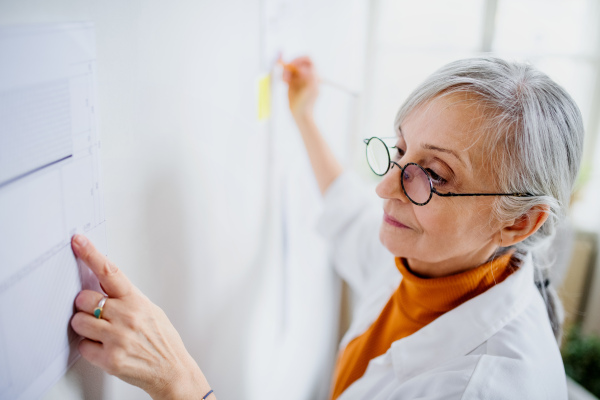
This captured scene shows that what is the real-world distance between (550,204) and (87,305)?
2.58 ft

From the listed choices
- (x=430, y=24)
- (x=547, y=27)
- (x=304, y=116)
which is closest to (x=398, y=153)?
(x=304, y=116)

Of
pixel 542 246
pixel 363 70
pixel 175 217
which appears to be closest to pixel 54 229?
pixel 175 217

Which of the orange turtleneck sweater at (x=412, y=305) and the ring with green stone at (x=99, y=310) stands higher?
the ring with green stone at (x=99, y=310)

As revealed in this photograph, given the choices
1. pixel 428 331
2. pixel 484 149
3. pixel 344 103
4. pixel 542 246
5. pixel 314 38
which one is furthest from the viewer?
pixel 344 103

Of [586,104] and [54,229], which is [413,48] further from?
[54,229]

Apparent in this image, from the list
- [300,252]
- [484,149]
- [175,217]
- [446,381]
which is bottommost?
[300,252]

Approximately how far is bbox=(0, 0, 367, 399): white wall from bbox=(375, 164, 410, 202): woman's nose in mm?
333

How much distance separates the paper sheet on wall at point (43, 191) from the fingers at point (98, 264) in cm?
1

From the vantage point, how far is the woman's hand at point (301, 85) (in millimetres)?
1305

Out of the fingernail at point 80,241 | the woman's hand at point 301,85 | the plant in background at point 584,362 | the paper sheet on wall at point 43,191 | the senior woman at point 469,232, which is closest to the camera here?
the paper sheet on wall at point 43,191

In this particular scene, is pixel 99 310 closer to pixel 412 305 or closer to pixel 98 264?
pixel 98 264

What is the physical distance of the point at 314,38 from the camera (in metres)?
1.56

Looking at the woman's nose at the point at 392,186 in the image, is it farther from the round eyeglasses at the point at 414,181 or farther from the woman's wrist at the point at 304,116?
the woman's wrist at the point at 304,116

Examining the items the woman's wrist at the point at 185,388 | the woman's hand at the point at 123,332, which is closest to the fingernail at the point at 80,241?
the woman's hand at the point at 123,332
